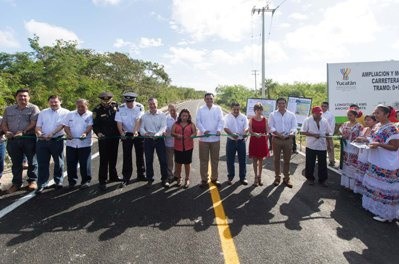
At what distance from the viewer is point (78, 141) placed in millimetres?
6715

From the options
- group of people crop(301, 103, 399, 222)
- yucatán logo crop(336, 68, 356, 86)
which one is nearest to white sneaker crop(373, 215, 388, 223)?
group of people crop(301, 103, 399, 222)

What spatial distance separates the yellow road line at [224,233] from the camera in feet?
12.4

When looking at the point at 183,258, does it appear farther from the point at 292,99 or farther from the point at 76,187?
the point at 292,99

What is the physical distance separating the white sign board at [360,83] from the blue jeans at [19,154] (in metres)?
9.90

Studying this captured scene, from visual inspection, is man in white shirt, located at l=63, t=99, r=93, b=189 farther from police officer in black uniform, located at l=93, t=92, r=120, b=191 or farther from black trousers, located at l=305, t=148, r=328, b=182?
black trousers, located at l=305, t=148, r=328, b=182

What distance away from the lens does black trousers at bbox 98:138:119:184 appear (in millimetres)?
6723

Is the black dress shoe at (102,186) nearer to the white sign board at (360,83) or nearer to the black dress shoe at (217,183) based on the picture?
the black dress shoe at (217,183)

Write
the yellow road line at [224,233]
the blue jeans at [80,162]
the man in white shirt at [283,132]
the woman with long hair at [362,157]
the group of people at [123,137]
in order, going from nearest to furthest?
the yellow road line at [224,233]
the woman with long hair at [362,157]
the group of people at [123,137]
the blue jeans at [80,162]
the man in white shirt at [283,132]

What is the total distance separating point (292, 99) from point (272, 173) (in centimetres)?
494

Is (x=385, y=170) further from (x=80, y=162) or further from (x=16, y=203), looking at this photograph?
(x=16, y=203)

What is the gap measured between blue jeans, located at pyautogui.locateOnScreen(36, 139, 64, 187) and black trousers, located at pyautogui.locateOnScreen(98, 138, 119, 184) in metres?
0.81

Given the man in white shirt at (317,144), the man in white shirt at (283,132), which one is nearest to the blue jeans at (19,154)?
the man in white shirt at (283,132)

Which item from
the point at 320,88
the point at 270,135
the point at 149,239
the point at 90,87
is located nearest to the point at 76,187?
the point at 149,239

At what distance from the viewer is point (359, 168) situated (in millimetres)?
6367
